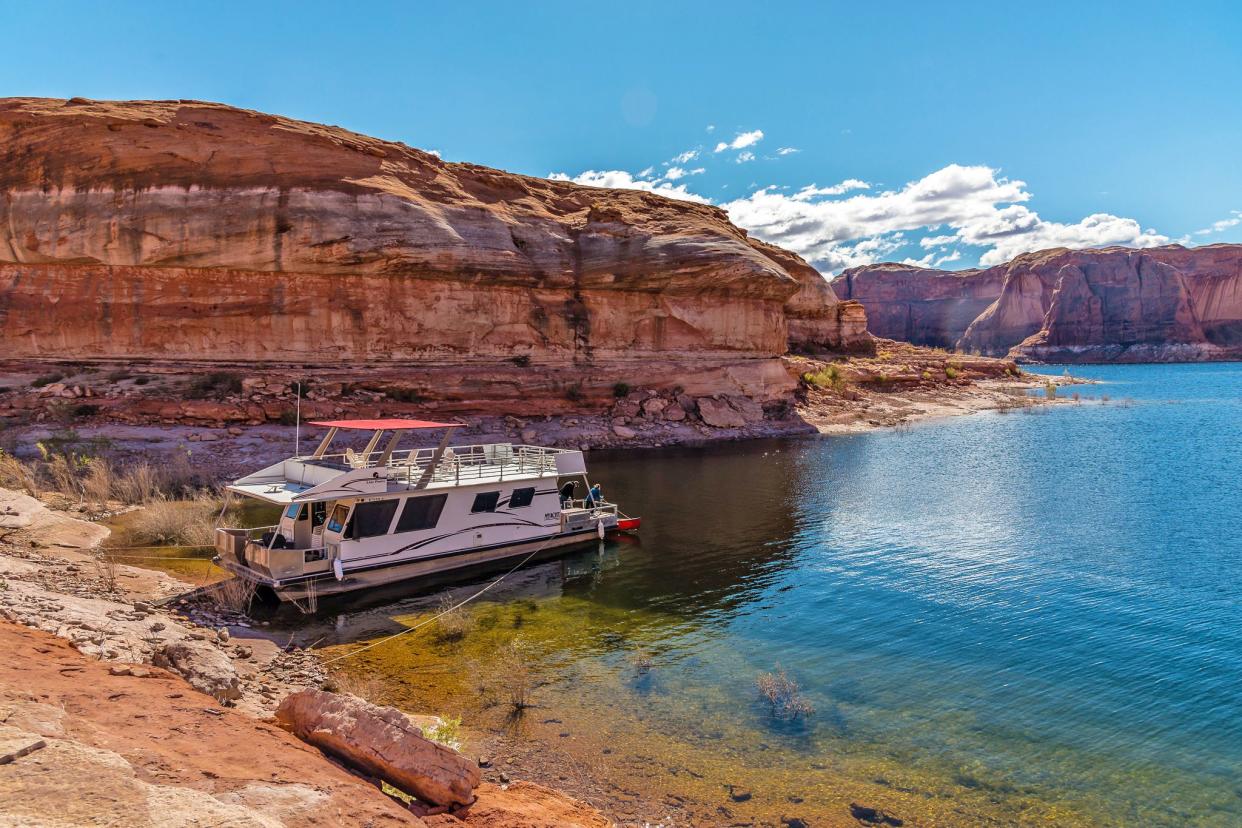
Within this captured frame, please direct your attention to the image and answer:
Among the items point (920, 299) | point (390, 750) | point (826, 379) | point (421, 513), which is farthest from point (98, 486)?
point (920, 299)

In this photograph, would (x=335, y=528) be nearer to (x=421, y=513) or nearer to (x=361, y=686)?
(x=421, y=513)

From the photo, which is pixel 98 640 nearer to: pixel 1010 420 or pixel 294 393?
pixel 294 393

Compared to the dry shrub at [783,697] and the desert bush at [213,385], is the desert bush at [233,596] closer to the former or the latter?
the dry shrub at [783,697]

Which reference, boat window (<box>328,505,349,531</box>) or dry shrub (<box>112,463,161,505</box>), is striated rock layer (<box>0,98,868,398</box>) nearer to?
dry shrub (<box>112,463,161,505</box>)

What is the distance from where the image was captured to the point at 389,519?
18000 millimetres

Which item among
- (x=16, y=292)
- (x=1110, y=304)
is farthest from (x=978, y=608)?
(x=1110, y=304)

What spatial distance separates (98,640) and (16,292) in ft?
113

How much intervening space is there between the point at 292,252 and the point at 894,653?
33867 millimetres

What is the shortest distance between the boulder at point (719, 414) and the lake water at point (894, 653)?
56.7 ft

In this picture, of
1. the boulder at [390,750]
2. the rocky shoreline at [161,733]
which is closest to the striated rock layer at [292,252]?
the rocky shoreline at [161,733]

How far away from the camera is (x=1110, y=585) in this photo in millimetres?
17172

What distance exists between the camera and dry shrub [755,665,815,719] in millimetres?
11273

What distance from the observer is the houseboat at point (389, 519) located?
54.8ft

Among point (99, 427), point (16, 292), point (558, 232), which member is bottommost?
point (99, 427)
